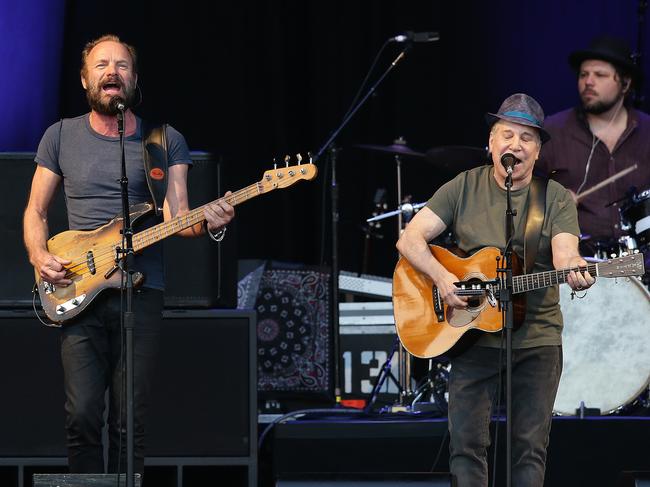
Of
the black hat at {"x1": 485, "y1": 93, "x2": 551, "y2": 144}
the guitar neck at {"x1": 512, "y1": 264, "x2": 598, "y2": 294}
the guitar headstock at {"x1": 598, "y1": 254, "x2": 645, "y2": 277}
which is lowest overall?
the guitar neck at {"x1": 512, "y1": 264, "x2": 598, "y2": 294}

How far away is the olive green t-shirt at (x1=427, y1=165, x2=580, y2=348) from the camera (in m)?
5.30

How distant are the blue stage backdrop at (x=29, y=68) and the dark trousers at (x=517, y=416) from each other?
13.1ft

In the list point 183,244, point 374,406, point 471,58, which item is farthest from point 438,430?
point 471,58

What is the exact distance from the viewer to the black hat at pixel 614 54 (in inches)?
305

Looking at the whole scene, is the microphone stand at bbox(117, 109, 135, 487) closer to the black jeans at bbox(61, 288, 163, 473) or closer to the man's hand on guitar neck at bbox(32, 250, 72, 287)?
the black jeans at bbox(61, 288, 163, 473)

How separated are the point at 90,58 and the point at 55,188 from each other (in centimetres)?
63

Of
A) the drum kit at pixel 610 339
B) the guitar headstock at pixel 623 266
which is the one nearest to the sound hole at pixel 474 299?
the guitar headstock at pixel 623 266

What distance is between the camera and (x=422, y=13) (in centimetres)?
912

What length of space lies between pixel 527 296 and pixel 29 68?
4.44 m

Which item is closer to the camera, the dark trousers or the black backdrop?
the dark trousers

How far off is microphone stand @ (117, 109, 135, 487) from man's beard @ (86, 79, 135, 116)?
0.70 ft

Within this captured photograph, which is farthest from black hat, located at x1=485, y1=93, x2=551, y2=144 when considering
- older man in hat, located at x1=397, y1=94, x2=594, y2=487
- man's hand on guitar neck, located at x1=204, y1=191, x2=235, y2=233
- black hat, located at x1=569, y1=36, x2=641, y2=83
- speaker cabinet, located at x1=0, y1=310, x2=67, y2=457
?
speaker cabinet, located at x1=0, y1=310, x2=67, y2=457

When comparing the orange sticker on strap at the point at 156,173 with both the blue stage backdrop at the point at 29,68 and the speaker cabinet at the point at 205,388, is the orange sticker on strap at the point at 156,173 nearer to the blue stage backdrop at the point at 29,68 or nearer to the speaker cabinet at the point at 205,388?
the speaker cabinet at the point at 205,388

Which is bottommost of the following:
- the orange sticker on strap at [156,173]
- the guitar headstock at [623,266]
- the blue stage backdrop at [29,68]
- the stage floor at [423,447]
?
the stage floor at [423,447]
